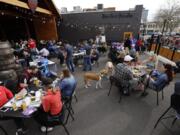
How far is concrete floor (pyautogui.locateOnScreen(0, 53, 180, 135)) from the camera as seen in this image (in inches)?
Answer: 119

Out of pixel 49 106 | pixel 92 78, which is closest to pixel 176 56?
pixel 92 78

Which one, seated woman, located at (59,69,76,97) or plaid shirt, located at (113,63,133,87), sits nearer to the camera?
seated woman, located at (59,69,76,97)

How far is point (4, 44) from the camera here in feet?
15.0

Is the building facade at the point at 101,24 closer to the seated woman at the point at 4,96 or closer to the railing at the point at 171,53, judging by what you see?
the railing at the point at 171,53

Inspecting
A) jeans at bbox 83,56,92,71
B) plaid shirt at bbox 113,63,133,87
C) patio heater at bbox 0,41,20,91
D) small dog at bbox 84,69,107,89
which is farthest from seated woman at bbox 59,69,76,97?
jeans at bbox 83,56,92,71

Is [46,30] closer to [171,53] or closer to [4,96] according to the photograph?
[171,53]

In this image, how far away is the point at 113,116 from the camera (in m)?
3.51

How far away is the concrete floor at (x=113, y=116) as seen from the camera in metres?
3.02

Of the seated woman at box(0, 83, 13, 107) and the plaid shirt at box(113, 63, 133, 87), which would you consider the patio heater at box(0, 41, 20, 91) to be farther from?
the plaid shirt at box(113, 63, 133, 87)

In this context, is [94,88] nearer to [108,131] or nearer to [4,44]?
[108,131]

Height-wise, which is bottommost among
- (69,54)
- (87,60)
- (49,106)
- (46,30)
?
(87,60)

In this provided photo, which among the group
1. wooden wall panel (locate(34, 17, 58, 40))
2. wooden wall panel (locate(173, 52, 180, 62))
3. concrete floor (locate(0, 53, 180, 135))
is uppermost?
wooden wall panel (locate(34, 17, 58, 40))

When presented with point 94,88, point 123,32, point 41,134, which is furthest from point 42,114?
point 123,32

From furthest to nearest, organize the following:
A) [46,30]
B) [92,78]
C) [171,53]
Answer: [46,30]
[171,53]
[92,78]
